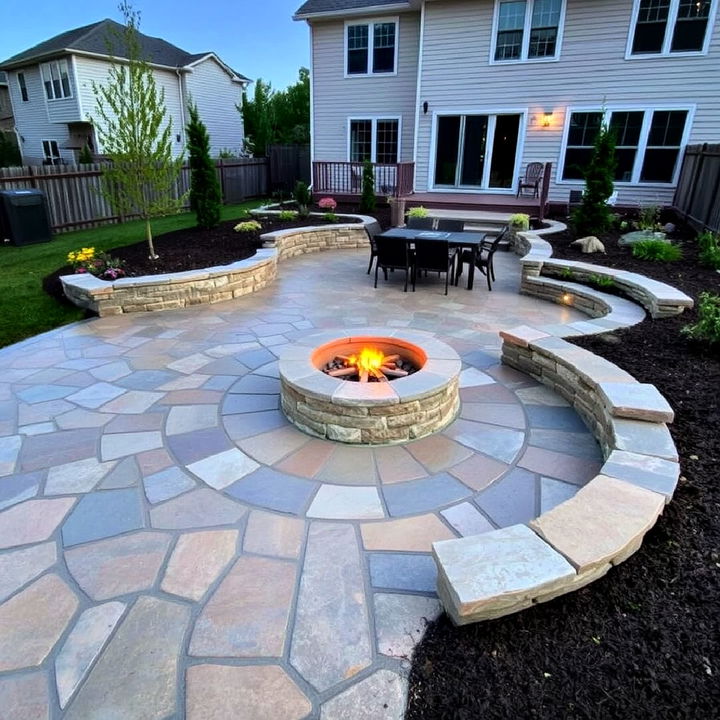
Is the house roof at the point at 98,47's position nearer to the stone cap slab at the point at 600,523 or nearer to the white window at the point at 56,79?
the white window at the point at 56,79

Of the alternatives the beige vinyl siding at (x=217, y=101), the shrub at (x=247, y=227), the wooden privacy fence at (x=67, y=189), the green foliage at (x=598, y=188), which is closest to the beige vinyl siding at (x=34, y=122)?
the beige vinyl siding at (x=217, y=101)

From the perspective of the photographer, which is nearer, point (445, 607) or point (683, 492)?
point (445, 607)

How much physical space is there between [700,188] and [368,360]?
8834 millimetres

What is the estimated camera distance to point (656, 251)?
7.02 m

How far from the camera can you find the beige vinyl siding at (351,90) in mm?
13125

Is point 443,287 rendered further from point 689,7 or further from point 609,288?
→ point 689,7

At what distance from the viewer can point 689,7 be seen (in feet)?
33.7

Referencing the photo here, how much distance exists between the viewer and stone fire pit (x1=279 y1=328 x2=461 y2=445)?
10.4 feet

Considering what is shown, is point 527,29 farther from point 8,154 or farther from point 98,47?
point 8,154

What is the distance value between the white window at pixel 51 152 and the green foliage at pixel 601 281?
892 inches

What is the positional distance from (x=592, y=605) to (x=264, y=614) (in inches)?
52.4

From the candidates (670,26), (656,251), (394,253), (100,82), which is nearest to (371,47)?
(670,26)

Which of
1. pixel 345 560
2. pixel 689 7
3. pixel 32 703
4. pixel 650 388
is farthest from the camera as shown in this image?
pixel 689 7

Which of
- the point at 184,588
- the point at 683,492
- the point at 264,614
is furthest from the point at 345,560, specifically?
the point at 683,492
